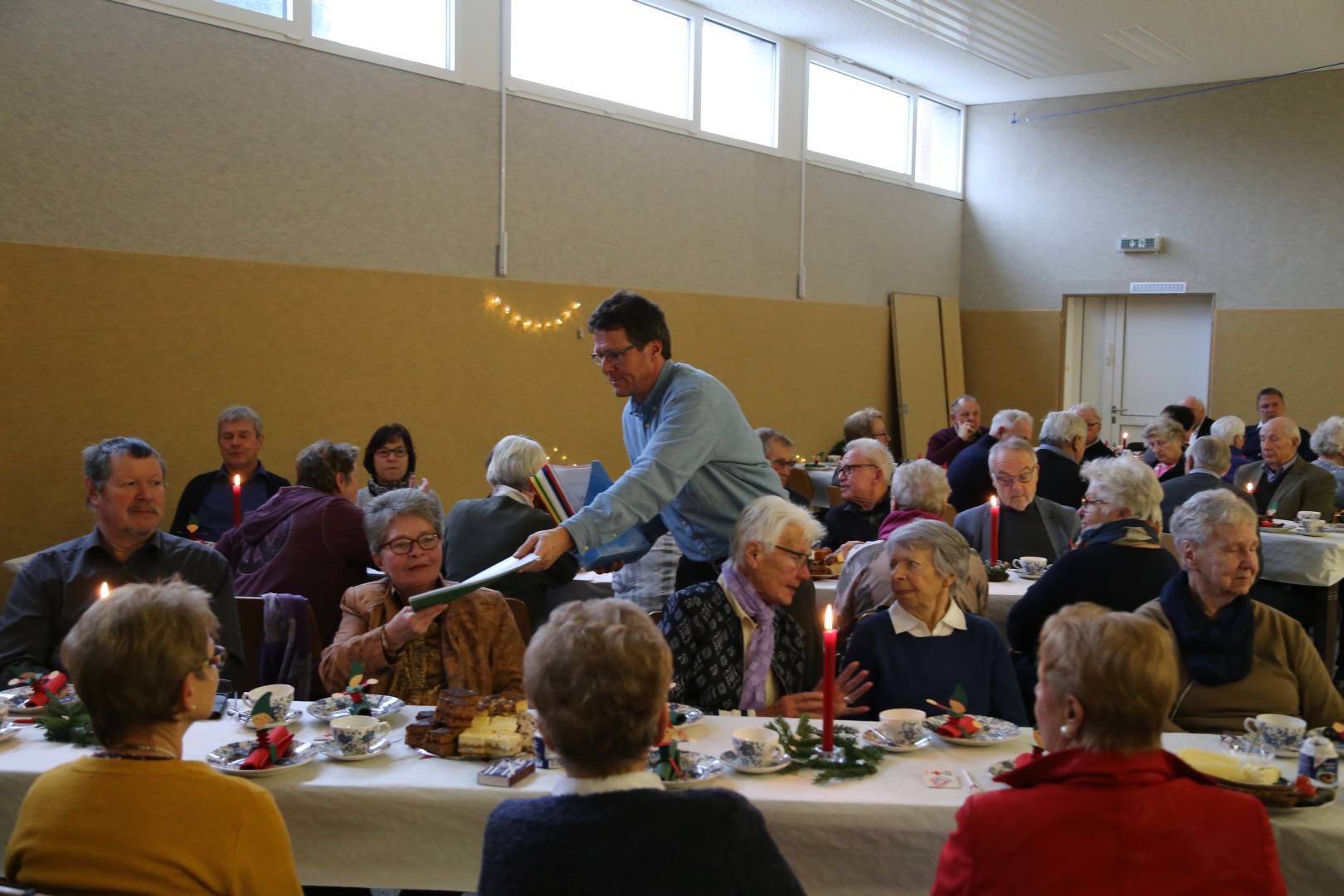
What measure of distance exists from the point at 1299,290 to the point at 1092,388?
227 centimetres

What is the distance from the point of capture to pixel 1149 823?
165 cm

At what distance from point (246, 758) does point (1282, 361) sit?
11281mm

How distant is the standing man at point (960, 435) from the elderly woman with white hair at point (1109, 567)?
4.91m

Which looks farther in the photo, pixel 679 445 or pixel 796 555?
pixel 679 445

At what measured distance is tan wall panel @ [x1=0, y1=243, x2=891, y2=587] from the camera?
5.52 metres

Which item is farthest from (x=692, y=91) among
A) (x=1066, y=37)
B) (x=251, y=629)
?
(x=251, y=629)

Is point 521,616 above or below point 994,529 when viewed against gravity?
below

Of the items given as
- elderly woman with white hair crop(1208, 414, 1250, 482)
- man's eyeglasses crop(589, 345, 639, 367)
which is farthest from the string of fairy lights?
elderly woman with white hair crop(1208, 414, 1250, 482)

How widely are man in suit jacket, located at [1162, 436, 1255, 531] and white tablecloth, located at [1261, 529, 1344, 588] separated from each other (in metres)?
0.25

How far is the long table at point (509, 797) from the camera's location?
7.13 ft

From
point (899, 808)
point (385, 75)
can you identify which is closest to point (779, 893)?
point (899, 808)

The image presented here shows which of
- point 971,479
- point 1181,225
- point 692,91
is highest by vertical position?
point 692,91

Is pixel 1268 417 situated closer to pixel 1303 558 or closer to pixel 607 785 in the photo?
pixel 1303 558

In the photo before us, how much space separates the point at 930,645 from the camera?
305cm
